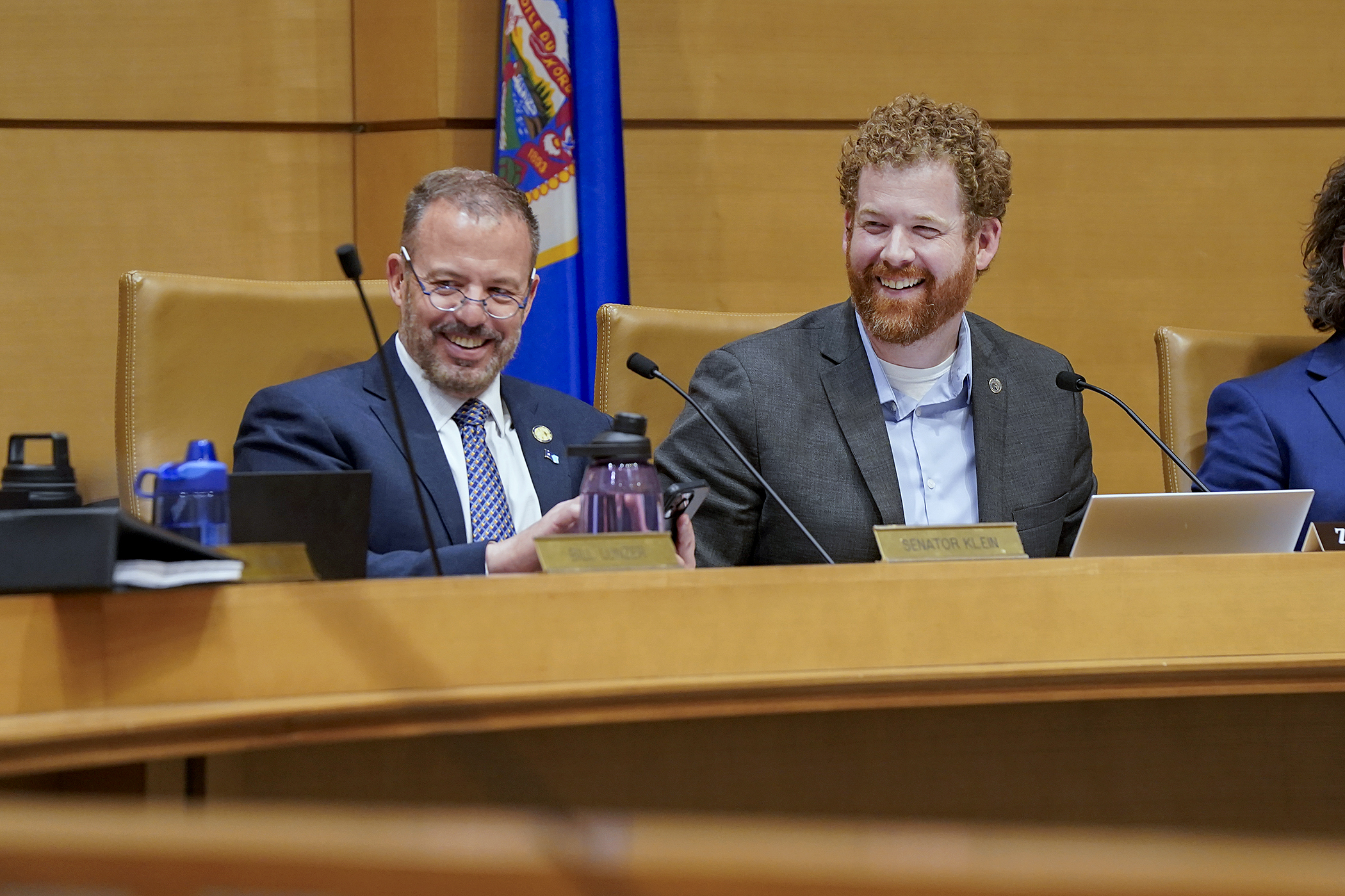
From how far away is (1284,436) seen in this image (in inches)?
85.4

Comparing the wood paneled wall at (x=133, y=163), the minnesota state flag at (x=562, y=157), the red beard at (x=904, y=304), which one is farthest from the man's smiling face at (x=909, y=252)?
the wood paneled wall at (x=133, y=163)

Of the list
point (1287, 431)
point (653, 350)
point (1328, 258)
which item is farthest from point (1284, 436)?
point (653, 350)

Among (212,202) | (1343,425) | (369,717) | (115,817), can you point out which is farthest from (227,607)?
(212,202)

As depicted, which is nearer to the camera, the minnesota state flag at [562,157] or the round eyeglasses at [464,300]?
the round eyeglasses at [464,300]

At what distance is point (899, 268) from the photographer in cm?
195

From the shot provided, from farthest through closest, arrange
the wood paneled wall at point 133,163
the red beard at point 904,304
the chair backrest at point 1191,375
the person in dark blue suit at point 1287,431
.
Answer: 1. the wood paneled wall at point 133,163
2. the chair backrest at point 1191,375
3. the person in dark blue suit at point 1287,431
4. the red beard at point 904,304

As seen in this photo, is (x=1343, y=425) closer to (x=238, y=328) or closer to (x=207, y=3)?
(x=238, y=328)

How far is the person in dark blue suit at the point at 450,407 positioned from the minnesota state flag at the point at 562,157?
0.55 meters

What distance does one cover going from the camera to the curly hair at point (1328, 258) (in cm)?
236

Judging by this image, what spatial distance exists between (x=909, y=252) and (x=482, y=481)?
74 cm

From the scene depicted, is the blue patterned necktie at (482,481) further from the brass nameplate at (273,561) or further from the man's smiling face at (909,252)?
the brass nameplate at (273,561)

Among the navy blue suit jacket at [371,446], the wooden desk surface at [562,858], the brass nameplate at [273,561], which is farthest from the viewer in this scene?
the navy blue suit jacket at [371,446]

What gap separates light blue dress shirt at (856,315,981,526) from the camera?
6.21 feet

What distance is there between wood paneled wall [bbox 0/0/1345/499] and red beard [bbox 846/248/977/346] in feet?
3.52
